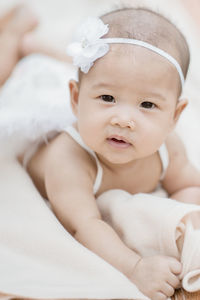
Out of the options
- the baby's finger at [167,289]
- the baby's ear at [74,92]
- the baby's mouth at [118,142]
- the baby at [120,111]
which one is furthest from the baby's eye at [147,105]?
the baby's finger at [167,289]

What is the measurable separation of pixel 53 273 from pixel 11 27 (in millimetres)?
1621

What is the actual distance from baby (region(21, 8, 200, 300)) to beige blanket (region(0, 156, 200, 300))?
2.1 inches

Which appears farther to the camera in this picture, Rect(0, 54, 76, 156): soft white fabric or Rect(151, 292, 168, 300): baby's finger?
Rect(0, 54, 76, 156): soft white fabric

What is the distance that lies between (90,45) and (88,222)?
1.49ft

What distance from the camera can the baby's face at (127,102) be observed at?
3.87ft

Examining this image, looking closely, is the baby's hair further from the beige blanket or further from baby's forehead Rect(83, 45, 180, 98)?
the beige blanket

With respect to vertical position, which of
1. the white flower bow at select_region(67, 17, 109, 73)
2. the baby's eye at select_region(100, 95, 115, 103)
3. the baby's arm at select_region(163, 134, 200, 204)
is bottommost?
the baby's arm at select_region(163, 134, 200, 204)

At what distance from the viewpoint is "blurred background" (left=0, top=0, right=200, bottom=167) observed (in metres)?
1.83

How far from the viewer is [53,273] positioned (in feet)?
3.48

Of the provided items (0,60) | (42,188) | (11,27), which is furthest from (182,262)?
(11,27)

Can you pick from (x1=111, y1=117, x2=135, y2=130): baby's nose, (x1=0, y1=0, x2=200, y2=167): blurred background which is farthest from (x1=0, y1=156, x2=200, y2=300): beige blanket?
(x1=0, y1=0, x2=200, y2=167): blurred background

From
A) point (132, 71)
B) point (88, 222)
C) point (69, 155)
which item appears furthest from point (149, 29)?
point (88, 222)

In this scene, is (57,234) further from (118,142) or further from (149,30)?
(149,30)

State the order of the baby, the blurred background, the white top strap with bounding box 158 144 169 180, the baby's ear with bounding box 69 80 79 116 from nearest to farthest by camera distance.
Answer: the baby → the baby's ear with bounding box 69 80 79 116 → the white top strap with bounding box 158 144 169 180 → the blurred background
